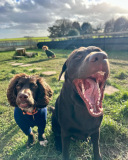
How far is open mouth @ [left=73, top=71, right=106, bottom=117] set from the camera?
1.58 meters

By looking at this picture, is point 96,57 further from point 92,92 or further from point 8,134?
point 8,134

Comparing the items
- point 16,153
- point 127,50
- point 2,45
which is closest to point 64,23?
point 2,45

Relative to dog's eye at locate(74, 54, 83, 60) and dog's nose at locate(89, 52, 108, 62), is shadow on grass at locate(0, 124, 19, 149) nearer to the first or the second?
dog's eye at locate(74, 54, 83, 60)

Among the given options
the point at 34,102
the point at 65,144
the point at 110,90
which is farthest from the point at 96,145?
the point at 110,90

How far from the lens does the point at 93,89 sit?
1.72 m

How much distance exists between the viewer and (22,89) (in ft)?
6.75

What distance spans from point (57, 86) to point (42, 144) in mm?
2675

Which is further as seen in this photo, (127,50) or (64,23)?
(64,23)

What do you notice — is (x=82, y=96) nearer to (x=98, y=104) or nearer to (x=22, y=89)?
(x=98, y=104)

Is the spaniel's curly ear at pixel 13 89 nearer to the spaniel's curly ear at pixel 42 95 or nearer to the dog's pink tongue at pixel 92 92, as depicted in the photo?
the spaniel's curly ear at pixel 42 95

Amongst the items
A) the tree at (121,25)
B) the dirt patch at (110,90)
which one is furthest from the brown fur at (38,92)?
the tree at (121,25)

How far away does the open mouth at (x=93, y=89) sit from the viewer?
5.18 ft

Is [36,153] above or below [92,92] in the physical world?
below

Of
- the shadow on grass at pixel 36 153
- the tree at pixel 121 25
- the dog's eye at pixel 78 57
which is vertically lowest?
the shadow on grass at pixel 36 153
